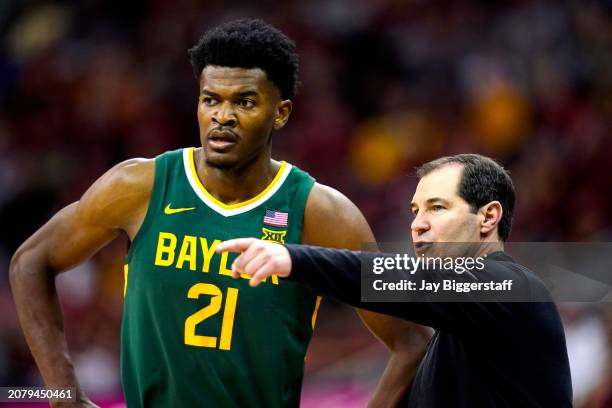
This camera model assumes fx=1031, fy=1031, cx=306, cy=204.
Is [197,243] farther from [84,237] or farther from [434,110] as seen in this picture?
[434,110]

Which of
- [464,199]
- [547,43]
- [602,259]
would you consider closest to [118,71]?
[547,43]

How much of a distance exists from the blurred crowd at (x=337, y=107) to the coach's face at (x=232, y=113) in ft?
13.8

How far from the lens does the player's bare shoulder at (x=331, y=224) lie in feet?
13.6

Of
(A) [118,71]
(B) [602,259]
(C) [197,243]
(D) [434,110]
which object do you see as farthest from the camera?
(A) [118,71]

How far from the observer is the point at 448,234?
3.70 metres

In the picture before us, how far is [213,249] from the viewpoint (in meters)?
4.05

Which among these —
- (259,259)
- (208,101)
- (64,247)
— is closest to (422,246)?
(259,259)

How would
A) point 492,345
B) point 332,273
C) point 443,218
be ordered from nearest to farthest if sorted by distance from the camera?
point 332,273, point 492,345, point 443,218

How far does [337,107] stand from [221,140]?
6.48m

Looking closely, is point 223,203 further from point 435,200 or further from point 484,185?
point 484,185

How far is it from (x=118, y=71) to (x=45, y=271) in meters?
6.94

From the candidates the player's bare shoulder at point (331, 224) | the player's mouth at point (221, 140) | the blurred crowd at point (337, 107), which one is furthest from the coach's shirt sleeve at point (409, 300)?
the blurred crowd at point (337, 107)

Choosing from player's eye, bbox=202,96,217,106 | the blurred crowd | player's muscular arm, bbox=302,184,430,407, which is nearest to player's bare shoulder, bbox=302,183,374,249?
player's muscular arm, bbox=302,184,430,407

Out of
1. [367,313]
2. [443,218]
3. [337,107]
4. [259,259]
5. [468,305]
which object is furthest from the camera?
[337,107]
